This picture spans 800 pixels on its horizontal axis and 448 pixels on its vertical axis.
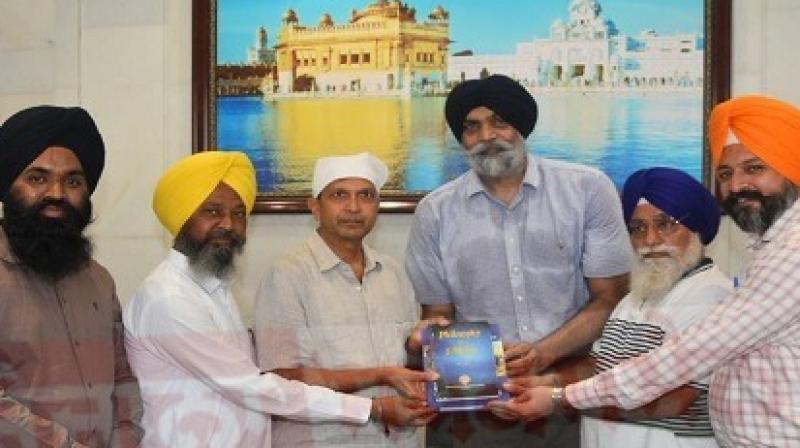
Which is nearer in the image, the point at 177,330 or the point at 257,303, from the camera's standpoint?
the point at 177,330

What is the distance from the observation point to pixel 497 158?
1941 mm

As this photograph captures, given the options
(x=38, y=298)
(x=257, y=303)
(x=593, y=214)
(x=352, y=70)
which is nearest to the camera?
(x=38, y=298)

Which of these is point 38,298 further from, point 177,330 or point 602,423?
point 602,423

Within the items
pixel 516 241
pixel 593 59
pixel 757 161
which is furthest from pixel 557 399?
pixel 593 59

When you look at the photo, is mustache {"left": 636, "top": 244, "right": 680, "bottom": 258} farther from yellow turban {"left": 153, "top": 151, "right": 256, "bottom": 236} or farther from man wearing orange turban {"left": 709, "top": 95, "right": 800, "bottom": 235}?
yellow turban {"left": 153, "top": 151, "right": 256, "bottom": 236}

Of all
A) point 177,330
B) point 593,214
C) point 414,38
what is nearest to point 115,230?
point 177,330

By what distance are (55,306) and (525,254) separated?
0.95m

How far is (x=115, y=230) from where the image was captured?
81.1 inches

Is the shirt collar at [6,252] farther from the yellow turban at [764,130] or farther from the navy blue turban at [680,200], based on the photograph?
the yellow turban at [764,130]

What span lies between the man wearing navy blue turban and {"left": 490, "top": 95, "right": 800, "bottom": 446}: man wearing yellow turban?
3 centimetres

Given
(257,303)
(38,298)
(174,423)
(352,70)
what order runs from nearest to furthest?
(38,298)
(174,423)
(257,303)
(352,70)

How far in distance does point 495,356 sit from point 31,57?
125 centimetres

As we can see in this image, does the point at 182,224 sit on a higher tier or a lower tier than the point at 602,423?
higher

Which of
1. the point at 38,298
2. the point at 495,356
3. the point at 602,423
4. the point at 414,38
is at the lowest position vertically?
the point at 602,423
